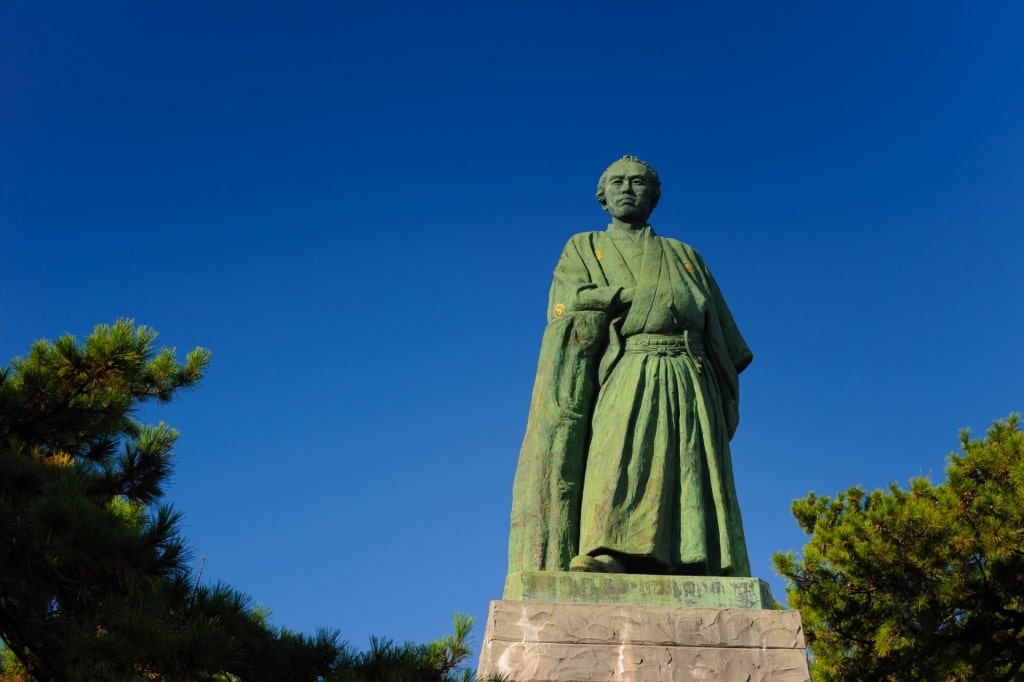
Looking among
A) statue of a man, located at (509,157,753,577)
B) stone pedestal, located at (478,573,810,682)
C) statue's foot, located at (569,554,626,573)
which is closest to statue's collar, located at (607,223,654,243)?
statue of a man, located at (509,157,753,577)

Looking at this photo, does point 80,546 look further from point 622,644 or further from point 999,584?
point 999,584

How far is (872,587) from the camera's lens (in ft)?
40.4

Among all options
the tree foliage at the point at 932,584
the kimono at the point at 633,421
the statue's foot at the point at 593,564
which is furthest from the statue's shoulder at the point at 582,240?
the tree foliage at the point at 932,584

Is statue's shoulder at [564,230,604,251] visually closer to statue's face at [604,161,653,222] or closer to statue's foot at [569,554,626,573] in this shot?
statue's face at [604,161,653,222]

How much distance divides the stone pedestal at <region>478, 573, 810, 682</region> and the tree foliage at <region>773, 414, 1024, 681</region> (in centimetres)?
647

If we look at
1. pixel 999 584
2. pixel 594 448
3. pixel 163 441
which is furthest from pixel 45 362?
pixel 999 584

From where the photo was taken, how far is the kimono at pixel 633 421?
6.35 m

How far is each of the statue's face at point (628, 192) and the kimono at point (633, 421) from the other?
254 millimetres

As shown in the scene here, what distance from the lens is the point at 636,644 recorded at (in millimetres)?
5770

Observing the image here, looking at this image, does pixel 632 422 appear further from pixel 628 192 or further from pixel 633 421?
pixel 628 192

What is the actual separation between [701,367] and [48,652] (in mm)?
4057

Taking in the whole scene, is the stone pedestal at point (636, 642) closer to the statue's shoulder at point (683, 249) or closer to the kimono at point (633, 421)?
the kimono at point (633, 421)

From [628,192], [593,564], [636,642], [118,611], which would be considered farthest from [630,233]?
[118,611]

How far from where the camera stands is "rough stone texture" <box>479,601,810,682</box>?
570 centimetres
